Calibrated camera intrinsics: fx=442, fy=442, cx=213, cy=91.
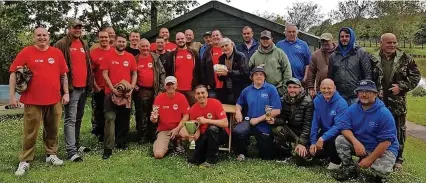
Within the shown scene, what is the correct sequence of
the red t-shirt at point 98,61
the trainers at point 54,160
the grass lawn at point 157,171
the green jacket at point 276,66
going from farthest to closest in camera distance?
the red t-shirt at point 98,61 → the green jacket at point 276,66 → the trainers at point 54,160 → the grass lawn at point 157,171

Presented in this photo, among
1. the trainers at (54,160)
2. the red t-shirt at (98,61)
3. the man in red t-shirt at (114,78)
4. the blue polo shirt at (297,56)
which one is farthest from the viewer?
the blue polo shirt at (297,56)

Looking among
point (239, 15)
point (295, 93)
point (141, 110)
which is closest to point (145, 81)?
point (141, 110)

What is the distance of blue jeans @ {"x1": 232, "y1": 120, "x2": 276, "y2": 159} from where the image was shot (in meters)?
6.93

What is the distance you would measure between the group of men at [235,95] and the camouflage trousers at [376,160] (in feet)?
0.04

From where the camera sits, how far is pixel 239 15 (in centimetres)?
1215

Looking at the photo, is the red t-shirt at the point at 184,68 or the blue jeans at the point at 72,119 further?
the red t-shirt at the point at 184,68

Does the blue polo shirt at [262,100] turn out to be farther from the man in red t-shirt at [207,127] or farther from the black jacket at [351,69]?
the black jacket at [351,69]

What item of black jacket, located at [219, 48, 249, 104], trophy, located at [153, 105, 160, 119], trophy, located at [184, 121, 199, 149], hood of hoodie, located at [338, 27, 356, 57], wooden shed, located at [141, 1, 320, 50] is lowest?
trophy, located at [184, 121, 199, 149]

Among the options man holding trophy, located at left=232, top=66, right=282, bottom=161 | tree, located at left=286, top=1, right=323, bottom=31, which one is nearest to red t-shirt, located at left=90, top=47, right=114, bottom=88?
A: man holding trophy, located at left=232, top=66, right=282, bottom=161

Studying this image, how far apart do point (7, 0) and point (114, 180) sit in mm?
10904

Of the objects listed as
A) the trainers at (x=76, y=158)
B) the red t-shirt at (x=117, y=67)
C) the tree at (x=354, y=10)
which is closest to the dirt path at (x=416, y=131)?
the red t-shirt at (x=117, y=67)

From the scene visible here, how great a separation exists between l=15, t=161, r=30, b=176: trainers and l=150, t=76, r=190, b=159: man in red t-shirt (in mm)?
1906

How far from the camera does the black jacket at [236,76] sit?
7.39 metres

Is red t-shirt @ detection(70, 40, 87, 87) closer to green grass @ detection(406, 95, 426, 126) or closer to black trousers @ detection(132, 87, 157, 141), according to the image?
black trousers @ detection(132, 87, 157, 141)
